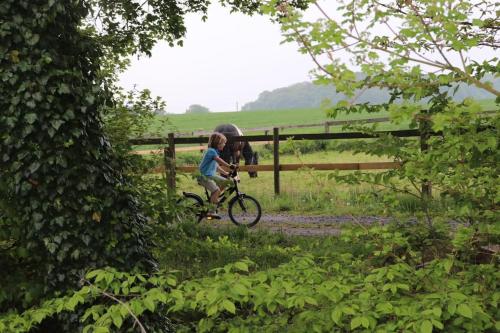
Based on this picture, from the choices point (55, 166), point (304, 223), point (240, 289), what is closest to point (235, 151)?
point (304, 223)

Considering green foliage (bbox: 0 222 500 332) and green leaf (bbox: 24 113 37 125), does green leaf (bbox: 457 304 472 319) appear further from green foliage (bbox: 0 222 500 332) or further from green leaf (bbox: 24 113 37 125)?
green leaf (bbox: 24 113 37 125)

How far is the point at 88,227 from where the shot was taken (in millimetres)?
3562

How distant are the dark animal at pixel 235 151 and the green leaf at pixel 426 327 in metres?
13.6

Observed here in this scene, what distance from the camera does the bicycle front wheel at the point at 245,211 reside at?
9.34 m

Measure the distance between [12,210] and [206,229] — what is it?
5.21m

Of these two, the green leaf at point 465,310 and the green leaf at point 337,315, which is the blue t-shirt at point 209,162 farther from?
the green leaf at point 465,310

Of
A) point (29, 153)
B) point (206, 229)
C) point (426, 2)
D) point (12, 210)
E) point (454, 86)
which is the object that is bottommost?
point (206, 229)

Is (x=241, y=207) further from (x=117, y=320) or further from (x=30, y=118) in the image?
(x=117, y=320)

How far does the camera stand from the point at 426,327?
211 cm

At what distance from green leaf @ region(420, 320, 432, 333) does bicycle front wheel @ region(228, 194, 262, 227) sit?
7.18 metres

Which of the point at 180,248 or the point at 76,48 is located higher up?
the point at 76,48

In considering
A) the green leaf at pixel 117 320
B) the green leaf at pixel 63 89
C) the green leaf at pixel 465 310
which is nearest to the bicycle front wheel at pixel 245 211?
the green leaf at pixel 63 89

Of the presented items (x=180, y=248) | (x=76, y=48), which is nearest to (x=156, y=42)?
(x=180, y=248)

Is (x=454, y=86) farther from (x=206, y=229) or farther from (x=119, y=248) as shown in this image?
(x=206, y=229)
